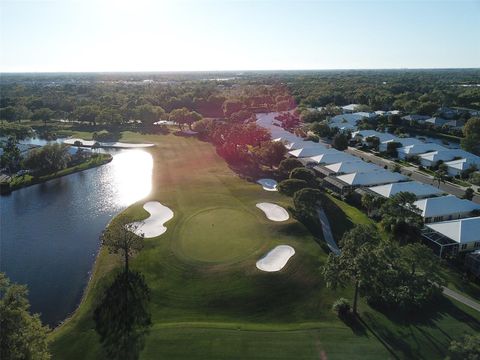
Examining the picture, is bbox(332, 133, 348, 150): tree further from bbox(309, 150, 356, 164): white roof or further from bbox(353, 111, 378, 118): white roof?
bbox(353, 111, 378, 118): white roof

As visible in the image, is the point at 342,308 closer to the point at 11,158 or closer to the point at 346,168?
the point at 346,168

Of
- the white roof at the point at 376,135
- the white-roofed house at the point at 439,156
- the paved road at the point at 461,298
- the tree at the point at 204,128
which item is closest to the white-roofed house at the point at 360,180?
the white-roofed house at the point at 439,156

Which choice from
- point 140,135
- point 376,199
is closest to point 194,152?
point 140,135

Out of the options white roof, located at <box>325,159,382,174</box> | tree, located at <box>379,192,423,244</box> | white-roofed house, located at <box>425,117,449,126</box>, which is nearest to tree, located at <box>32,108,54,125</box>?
white roof, located at <box>325,159,382,174</box>

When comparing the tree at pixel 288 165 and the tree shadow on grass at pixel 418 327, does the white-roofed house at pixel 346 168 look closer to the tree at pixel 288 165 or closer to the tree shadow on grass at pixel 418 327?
the tree at pixel 288 165

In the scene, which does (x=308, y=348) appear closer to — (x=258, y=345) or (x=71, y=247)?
(x=258, y=345)

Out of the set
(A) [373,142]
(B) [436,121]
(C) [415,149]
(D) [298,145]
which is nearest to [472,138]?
(C) [415,149]
